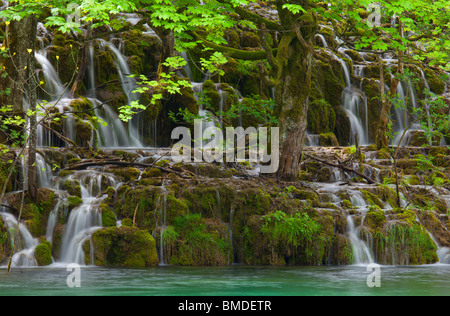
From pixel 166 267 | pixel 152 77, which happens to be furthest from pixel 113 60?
pixel 166 267

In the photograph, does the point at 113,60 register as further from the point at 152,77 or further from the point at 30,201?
the point at 30,201

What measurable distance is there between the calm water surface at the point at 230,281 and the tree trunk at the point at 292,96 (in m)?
Answer: 3.69

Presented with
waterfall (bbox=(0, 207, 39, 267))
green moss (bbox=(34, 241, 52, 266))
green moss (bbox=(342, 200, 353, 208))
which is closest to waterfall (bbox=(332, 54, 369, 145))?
green moss (bbox=(342, 200, 353, 208))

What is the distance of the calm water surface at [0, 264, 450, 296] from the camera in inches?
255

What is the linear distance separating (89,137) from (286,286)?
10.0 meters

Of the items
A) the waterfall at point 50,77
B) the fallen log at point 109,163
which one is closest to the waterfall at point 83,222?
the fallen log at point 109,163

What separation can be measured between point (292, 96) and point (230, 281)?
6.00 meters

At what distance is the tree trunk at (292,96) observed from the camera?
1190cm

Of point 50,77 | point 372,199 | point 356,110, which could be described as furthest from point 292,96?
point 356,110

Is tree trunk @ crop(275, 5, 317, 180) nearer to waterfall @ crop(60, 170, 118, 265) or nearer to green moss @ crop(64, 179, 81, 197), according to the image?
waterfall @ crop(60, 170, 118, 265)

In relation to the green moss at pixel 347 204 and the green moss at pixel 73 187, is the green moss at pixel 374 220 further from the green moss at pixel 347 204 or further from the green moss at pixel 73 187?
the green moss at pixel 73 187

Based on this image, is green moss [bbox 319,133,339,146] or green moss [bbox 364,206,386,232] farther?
green moss [bbox 319,133,339,146]

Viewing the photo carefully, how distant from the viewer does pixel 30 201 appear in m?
9.78

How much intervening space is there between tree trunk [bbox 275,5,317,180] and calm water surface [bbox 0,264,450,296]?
369 cm
